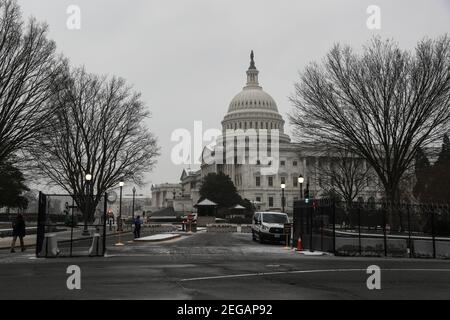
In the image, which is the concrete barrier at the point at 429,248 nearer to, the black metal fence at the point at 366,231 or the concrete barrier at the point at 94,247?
the black metal fence at the point at 366,231

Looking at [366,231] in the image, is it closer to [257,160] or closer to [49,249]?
[49,249]

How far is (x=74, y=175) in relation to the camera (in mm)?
46406

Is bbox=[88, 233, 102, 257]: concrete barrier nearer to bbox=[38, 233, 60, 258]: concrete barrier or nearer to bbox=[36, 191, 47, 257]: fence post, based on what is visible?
bbox=[38, 233, 60, 258]: concrete barrier

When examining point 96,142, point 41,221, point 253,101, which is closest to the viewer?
point 41,221

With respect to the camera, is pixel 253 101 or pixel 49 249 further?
pixel 253 101

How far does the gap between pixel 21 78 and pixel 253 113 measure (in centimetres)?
13279

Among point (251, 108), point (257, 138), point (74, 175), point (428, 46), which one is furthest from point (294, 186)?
point (428, 46)

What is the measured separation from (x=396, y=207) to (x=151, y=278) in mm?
18414

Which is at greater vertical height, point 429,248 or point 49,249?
point 49,249

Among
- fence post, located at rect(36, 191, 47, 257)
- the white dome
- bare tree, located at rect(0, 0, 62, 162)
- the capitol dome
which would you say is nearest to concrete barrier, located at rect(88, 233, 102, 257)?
fence post, located at rect(36, 191, 47, 257)

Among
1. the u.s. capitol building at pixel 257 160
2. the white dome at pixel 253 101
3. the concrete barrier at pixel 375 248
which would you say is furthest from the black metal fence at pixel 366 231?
the white dome at pixel 253 101

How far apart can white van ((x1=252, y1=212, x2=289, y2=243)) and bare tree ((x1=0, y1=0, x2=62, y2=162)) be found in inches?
595

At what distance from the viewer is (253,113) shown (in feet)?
526

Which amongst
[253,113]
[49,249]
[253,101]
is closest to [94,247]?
[49,249]
